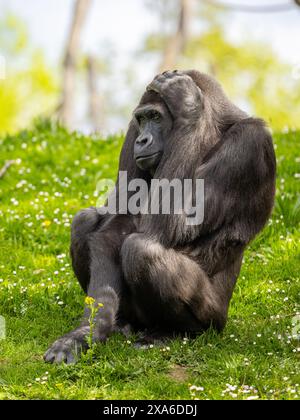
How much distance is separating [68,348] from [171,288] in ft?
2.53

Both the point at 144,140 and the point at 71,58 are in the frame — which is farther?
the point at 71,58

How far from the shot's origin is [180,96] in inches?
213

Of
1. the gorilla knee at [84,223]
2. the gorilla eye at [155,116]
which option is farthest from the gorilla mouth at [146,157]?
the gorilla knee at [84,223]

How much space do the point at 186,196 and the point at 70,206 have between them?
10.9ft

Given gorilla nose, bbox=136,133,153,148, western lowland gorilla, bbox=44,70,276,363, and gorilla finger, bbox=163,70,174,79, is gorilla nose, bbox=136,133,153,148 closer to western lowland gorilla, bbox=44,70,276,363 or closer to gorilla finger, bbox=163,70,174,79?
western lowland gorilla, bbox=44,70,276,363

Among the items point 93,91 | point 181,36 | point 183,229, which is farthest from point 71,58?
point 183,229

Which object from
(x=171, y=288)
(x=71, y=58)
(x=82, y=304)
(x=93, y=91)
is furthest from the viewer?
(x=93, y=91)

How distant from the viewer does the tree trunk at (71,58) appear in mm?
19156

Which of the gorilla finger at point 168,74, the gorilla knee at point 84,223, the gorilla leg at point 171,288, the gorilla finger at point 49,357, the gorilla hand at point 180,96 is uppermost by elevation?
the gorilla finger at point 168,74

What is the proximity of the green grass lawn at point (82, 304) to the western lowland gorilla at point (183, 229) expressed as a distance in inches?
8.8

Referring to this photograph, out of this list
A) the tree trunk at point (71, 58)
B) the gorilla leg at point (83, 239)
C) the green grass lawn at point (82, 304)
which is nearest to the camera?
the green grass lawn at point (82, 304)

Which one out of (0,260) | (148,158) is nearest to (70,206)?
(0,260)

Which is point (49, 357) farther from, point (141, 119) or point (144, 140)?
point (141, 119)

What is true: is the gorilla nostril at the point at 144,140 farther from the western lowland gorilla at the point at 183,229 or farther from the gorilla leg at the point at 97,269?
the gorilla leg at the point at 97,269
